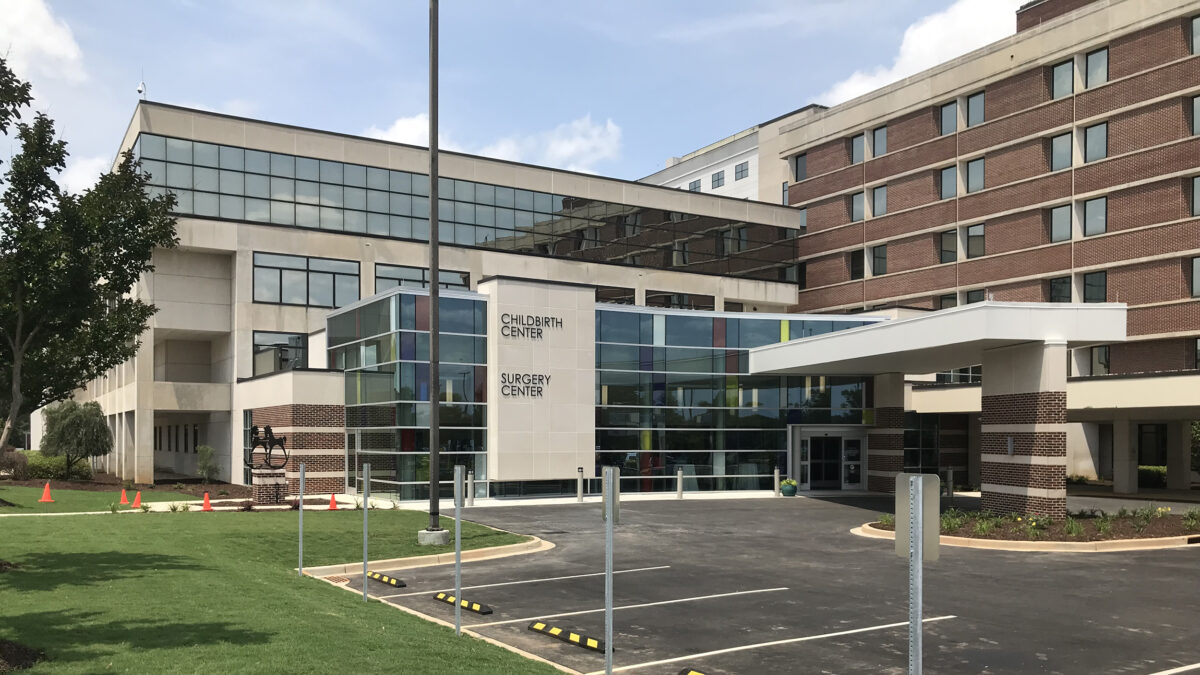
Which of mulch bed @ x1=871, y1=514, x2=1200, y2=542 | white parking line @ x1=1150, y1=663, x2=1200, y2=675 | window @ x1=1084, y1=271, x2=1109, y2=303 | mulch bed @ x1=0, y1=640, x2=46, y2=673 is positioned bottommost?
mulch bed @ x1=871, y1=514, x2=1200, y2=542

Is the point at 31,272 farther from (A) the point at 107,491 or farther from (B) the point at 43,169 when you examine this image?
(A) the point at 107,491

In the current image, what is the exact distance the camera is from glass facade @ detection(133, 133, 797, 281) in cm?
4438

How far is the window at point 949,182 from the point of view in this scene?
54750mm

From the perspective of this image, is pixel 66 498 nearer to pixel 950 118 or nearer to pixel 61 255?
pixel 61 255

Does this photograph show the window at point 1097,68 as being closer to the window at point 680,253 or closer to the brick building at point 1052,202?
the brick building at point 1052,202

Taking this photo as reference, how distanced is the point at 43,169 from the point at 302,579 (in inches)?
339

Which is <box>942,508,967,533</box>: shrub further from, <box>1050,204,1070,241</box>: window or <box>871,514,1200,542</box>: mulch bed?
<box>1050,204,1070,241</box>: window

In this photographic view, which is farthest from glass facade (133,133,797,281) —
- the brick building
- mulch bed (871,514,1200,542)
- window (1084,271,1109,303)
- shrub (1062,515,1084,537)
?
shrub (1062,515,1084,537)

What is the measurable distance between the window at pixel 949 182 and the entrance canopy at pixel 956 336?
21984mm

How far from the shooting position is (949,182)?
5550 cm

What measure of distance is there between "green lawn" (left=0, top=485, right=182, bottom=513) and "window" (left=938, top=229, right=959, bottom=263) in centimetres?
4063

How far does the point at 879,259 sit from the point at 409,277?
28513 mm

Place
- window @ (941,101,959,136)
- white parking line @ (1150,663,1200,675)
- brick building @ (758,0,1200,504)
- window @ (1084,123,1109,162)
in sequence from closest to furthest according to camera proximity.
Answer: white parking line @ (1150,663,1200,675)
brick building @ (758,0,1200,504)
window @ (1084,123,1109,162)
window @ (941,101,959,136)

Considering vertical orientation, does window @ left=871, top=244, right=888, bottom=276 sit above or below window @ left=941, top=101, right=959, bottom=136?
below
